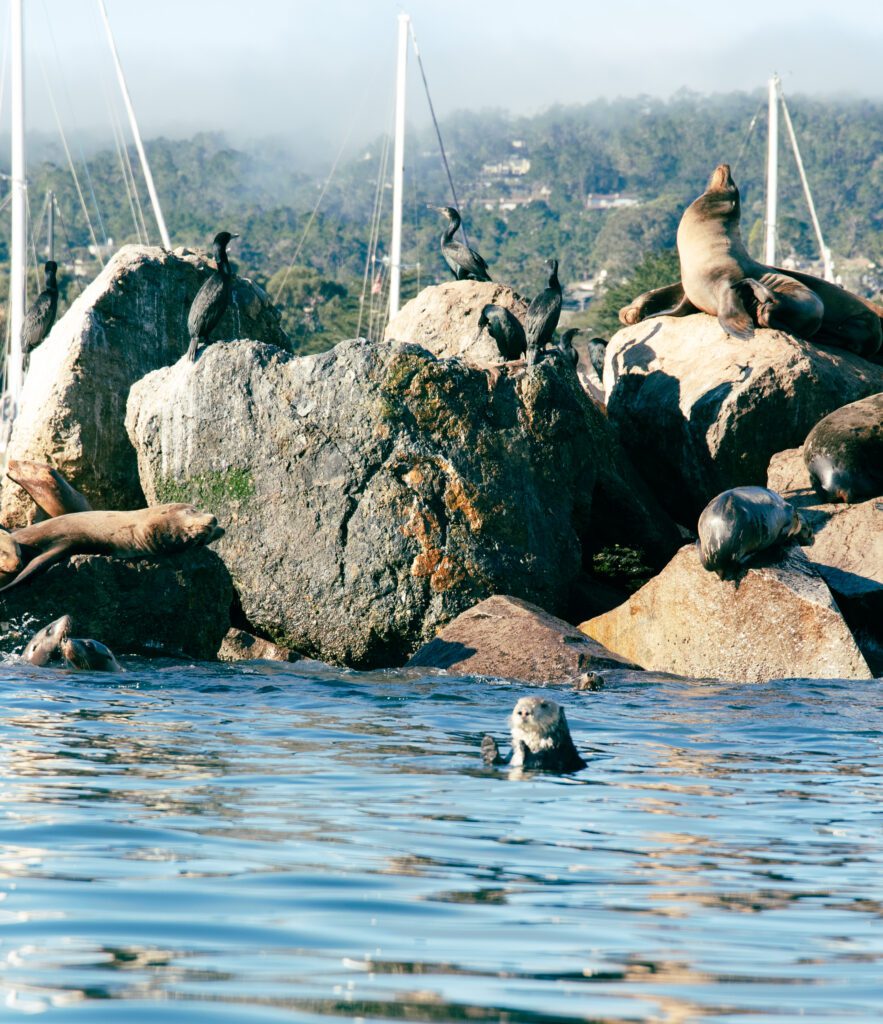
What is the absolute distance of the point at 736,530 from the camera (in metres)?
10.3

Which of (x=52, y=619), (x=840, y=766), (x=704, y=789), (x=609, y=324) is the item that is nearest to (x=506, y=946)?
(x=704, y=789)

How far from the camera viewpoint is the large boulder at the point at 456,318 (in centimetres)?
1503

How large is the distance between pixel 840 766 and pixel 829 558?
4958 millimetres

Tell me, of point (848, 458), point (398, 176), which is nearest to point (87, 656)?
point (848, 458)

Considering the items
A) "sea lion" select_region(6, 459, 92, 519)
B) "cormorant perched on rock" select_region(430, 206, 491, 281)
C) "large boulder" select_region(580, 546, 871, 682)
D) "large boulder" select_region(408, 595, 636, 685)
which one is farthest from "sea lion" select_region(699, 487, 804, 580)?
"cormorant perched on rock" select_region(430, 206, 491, 281)

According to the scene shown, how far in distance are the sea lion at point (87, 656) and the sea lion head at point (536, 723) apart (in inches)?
163

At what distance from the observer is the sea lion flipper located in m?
14.4

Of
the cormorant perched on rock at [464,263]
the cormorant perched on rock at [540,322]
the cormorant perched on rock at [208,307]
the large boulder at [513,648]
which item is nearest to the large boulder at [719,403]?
the cormorant perched on rock at [540,322]

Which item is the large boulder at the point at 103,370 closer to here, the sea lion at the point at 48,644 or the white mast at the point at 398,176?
the sea lion at the point at 48,644

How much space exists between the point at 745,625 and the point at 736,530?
64 cm

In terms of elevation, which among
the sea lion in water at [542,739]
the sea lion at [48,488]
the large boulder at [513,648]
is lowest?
the large boulder at [513,648]

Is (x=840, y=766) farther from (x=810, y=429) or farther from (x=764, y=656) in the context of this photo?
(x=810, y=429)

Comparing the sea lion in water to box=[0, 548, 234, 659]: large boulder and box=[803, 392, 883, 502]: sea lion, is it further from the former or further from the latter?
box=[803, 392, 883, 502]: sea lion

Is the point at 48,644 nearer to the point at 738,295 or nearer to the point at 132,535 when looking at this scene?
the point at 132,535
